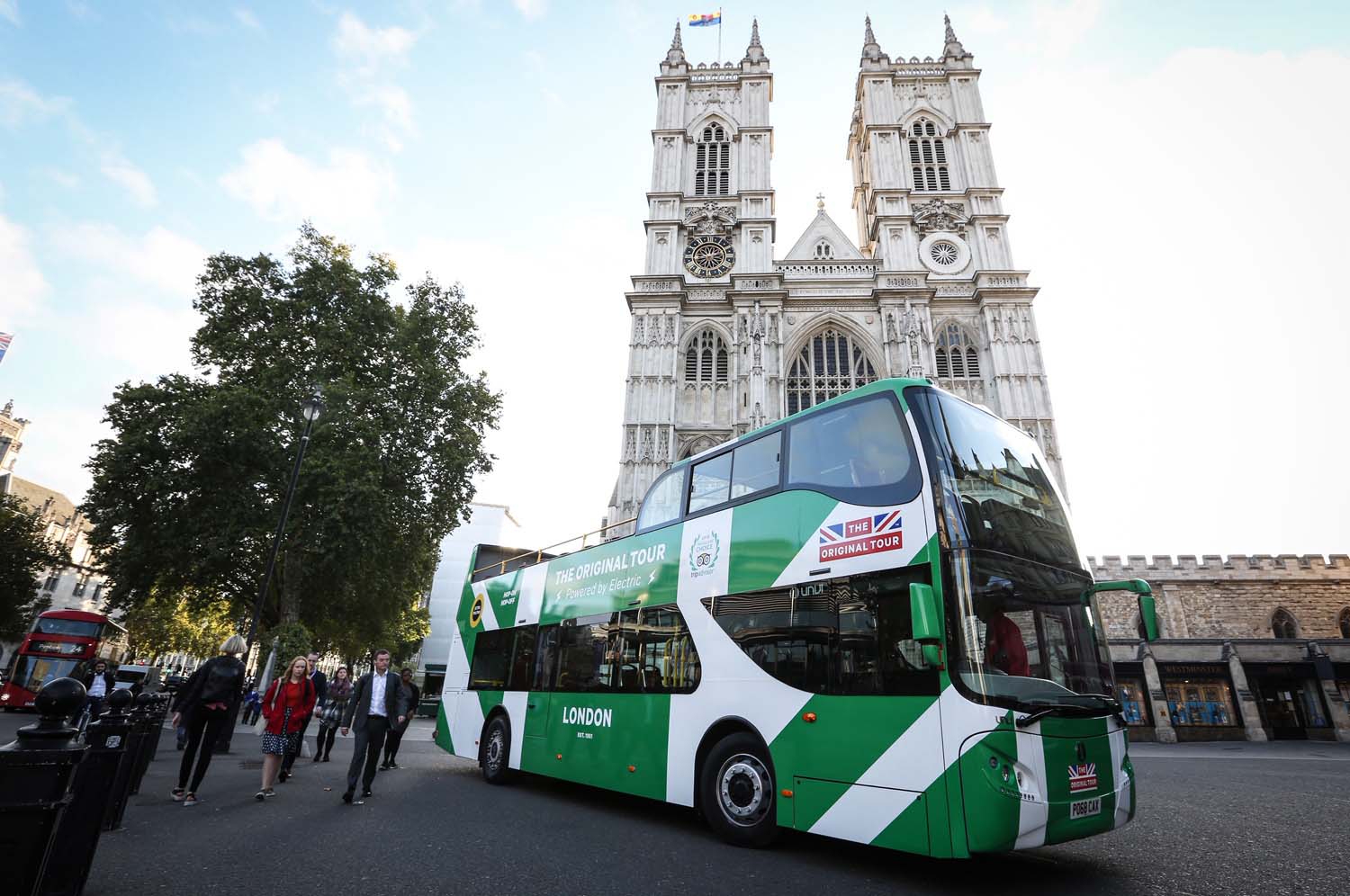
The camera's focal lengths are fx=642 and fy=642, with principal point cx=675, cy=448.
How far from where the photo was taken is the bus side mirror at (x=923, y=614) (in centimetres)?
383

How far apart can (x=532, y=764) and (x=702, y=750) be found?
9.49 feet

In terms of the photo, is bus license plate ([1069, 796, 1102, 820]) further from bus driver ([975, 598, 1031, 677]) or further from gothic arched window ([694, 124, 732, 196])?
gothic arched window ([694, 124, 732, 196])

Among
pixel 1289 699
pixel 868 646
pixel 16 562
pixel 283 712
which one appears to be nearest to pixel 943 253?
pixel 1289 699

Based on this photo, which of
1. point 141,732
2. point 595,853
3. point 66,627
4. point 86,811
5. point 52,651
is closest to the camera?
point 86,811

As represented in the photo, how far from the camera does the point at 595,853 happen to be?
469 cm

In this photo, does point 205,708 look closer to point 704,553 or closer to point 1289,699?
point 704,553

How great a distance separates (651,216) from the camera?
34094 mm

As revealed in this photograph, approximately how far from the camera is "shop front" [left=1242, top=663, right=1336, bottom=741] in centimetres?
2050

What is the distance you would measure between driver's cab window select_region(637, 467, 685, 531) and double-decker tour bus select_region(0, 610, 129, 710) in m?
18.4

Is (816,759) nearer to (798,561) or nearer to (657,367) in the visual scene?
(798,561)

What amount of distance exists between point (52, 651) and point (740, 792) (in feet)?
71.9

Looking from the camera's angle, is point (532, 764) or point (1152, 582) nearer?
point (532, 764)

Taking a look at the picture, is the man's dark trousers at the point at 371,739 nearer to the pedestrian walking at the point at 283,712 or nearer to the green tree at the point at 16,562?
the pedestrian walking at the point at 283,712

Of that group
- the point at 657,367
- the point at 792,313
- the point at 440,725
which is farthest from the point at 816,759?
the point at 792,313
